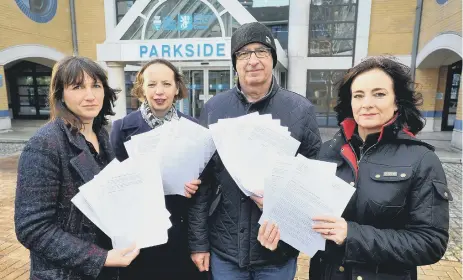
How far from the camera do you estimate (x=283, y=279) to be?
169 centimetres

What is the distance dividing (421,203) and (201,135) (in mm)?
1029

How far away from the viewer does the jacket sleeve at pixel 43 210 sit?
1.18 meters

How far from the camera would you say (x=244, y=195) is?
1.62 m

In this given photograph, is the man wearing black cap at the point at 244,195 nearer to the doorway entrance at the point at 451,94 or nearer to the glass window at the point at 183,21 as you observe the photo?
the glass window at the point at 183,21

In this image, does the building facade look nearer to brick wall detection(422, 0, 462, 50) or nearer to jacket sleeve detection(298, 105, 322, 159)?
brick wall detection(422, 0, 462, 50)

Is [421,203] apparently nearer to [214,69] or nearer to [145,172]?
[145,172]

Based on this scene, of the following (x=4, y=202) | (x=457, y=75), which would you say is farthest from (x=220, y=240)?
(x=457, y=75)

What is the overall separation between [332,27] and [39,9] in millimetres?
12383

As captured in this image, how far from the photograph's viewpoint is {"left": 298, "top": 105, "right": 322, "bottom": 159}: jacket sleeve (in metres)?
1.68

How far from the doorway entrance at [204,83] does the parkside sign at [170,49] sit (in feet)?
8.96

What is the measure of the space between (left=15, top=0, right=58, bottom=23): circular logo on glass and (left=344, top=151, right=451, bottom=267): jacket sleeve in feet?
49.9

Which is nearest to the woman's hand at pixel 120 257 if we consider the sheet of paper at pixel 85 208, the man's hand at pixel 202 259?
the sheet of paper at pixel 85 208

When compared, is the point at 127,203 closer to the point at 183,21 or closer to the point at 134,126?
the point at 134,126

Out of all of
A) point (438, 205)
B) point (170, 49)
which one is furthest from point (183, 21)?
point (438, 205)
